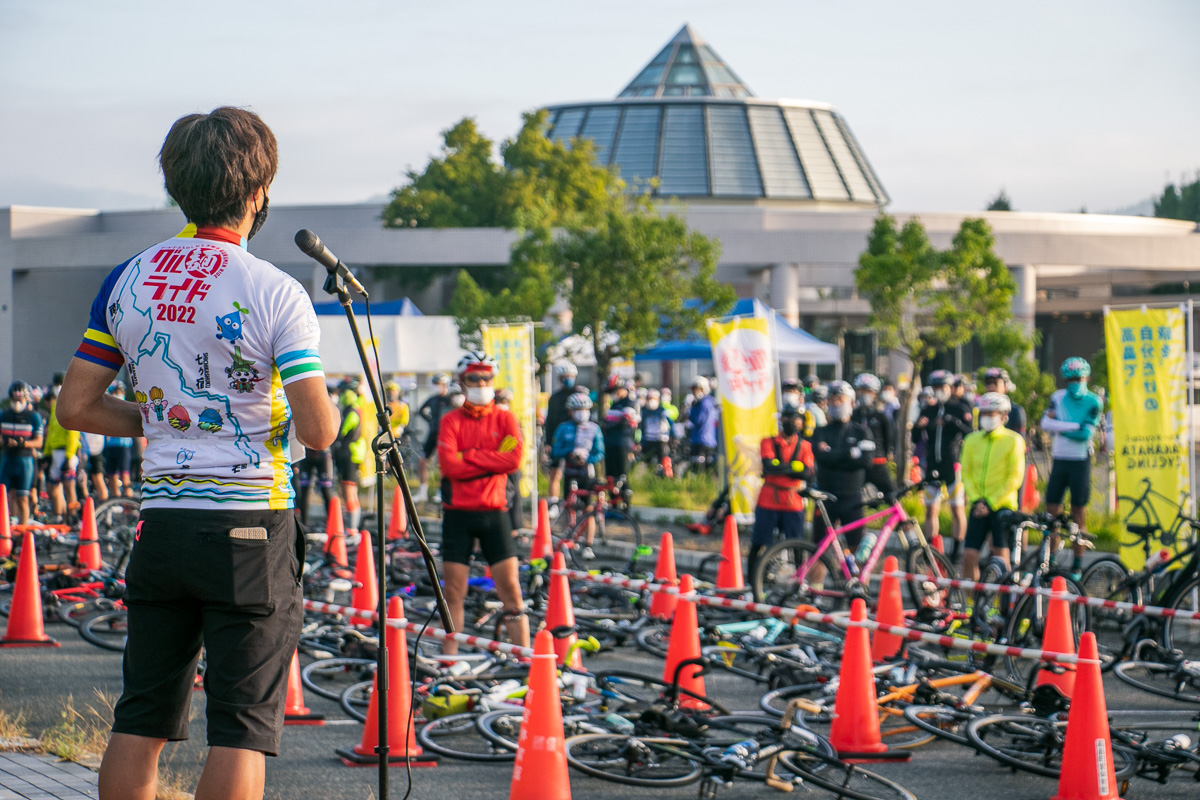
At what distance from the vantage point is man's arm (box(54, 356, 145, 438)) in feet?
10.2

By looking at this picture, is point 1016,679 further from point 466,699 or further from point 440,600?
point 440,600

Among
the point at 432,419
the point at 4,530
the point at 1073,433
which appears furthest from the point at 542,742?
the point at 432,419

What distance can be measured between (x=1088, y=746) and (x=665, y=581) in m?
4.51

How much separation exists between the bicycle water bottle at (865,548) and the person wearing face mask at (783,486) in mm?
640

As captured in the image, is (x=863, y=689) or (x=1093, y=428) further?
(x=1093, y=428)

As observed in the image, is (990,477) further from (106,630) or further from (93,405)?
(93,405)

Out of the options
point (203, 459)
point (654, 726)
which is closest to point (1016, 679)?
point (654, 726)

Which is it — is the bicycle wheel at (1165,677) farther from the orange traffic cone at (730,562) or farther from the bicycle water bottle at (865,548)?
the orange traffic cone at (730,562)

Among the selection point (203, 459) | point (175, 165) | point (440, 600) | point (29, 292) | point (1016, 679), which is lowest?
point (1016, 679)

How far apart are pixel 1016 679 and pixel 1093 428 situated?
5019 millimetres

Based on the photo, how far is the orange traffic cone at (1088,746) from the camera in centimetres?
536

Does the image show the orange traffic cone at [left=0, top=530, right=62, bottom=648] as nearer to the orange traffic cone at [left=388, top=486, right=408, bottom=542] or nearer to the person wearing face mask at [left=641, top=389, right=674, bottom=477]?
the orange traffic cone at [left=388, top=486, right=408, bottom=542]

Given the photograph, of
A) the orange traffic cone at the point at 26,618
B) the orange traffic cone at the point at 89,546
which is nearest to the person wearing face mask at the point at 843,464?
the orange traffic cone at the point at 26,618

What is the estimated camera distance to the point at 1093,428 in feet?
40.4
